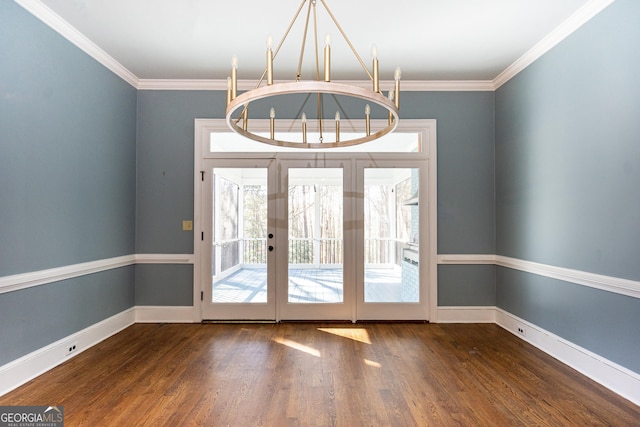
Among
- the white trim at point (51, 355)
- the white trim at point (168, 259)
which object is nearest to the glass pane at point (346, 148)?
the white trim at point (168, 259)

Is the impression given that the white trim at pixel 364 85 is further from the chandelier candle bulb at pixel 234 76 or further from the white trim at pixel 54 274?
the chandelier candle bulb at pixel 234 76

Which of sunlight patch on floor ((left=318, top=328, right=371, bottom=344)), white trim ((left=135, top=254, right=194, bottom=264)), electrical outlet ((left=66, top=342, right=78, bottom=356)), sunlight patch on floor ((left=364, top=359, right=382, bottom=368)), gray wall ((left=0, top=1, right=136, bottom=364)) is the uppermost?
gray wall ((left=0, top=1, right=136, bottom=364))

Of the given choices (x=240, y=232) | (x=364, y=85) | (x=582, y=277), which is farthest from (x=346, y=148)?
(x=582, y=277)

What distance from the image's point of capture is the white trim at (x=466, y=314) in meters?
4.13

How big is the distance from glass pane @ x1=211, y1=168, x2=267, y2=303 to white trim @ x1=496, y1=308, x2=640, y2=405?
9.31ft

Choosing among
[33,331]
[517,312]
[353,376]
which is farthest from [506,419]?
[33,331]

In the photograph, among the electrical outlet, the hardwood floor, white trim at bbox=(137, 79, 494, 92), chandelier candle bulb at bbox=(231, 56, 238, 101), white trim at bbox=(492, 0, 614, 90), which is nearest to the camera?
chandelier candle bulb at bbox=(231, 56, 238, 101)

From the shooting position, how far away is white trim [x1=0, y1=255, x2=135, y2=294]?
2.47m

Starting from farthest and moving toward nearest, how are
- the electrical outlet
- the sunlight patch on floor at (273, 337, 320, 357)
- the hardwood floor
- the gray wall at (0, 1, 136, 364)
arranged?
the sunlight patch on floor at (273, 337, 320, 357) → the electrical outlet → the gray wall at (0, 1, 136, 364) → the hardwood floor

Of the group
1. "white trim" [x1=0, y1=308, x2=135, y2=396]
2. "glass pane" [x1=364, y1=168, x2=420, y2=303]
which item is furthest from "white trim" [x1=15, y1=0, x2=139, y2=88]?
"glass pane" [x1=364, y1=168, x2=420, y2=303]

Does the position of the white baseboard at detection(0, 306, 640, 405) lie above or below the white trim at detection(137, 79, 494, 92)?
below

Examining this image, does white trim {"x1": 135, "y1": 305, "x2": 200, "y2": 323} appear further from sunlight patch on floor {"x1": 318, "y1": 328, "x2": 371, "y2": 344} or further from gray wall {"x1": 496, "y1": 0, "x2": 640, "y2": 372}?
gray wall {"x1": 496, "y1": 0, "x2": 640, "y2": 372}

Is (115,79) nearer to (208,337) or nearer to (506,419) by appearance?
(208,337)

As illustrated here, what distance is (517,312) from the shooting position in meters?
3.71
